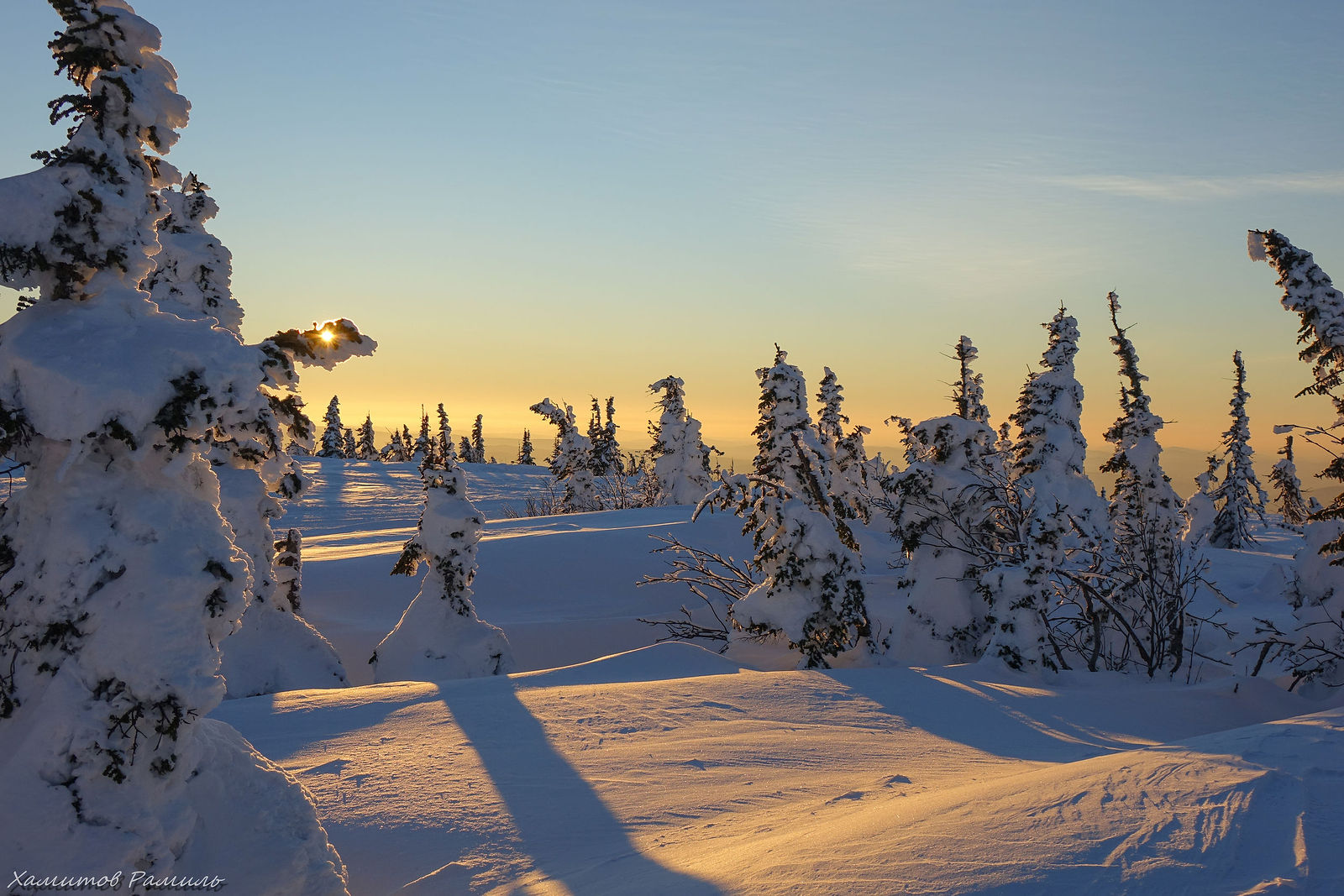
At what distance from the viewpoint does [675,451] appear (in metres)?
36.3

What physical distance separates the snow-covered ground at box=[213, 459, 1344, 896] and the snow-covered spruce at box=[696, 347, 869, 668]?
125 cm

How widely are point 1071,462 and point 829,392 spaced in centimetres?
1510

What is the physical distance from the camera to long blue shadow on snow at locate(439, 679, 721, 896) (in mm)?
3506

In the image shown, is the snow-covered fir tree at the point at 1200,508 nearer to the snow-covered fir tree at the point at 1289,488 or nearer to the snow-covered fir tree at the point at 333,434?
the snow-covered fir tree at the point at 1289,488

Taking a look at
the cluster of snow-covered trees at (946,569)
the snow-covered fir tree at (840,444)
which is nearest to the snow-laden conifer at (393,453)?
the snow-covered fir tree at (840,444)

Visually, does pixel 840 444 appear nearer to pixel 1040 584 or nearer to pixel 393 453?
pixel 1040 584

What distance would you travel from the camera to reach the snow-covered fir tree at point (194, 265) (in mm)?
10594

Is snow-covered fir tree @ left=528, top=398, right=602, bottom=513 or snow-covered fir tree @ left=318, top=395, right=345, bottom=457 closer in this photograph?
snow-covered fir tree @ left=528, top=398, right=602, bottom=513

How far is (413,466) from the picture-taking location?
4628 centimetres

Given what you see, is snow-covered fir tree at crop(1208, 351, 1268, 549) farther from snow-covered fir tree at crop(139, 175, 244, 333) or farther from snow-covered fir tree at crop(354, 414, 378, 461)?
snow-covered fir tree at crop(354, 414, 378, 461)

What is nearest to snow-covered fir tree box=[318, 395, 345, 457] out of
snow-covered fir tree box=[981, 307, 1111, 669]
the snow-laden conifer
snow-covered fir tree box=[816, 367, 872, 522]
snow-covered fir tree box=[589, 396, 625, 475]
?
the snow-laden conifer

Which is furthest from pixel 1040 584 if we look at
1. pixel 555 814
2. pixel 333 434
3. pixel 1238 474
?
pixel 333 434

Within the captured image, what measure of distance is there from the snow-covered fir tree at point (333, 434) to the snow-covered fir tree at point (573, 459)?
112ft

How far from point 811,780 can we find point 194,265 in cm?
1052
